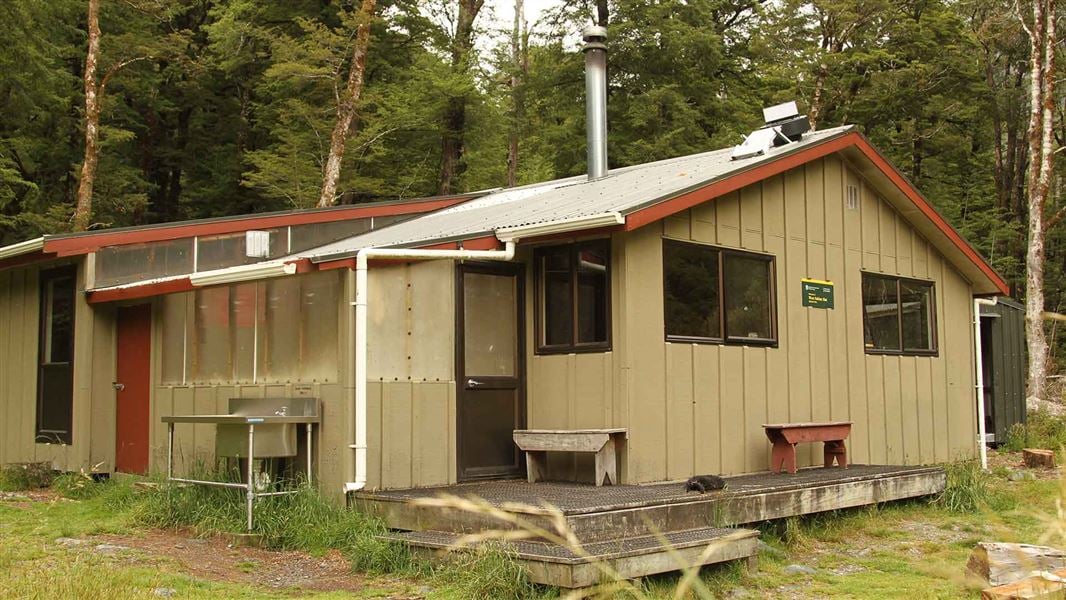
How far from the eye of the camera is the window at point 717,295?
9.50m

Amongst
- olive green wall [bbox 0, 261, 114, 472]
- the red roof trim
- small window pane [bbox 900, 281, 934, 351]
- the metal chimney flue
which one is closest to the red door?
olive green wall [bbox 0, 261, 114, 472]

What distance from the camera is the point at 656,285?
9.25m

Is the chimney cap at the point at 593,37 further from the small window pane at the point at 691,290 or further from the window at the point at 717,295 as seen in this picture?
the small window pane at the point at 691,290

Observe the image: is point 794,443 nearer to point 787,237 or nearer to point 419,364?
point 787,237

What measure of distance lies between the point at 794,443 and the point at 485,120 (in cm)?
1593

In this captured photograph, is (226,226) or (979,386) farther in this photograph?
→ (979,386)

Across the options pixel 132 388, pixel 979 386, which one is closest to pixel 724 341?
pixel 979 386

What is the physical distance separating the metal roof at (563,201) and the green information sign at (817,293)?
5.03 ft

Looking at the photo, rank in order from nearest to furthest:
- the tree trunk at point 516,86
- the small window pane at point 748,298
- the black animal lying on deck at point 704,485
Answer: the black animal lying on deck at point 704,485 → the small window pane at point 748,298 → the tree trunk at point 516,86

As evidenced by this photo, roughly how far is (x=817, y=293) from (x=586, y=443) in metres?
3.98

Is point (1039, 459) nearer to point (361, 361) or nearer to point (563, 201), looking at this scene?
point (563, 201)

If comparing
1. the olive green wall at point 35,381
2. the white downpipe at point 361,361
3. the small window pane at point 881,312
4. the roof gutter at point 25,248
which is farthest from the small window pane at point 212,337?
the small window pane at point 881,312

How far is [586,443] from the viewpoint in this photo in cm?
865

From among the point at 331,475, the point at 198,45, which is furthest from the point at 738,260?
the point at 198,45
